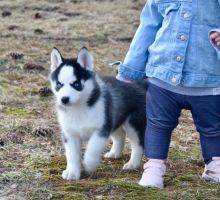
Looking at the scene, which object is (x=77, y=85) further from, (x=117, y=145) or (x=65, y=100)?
(x=117, y=145)

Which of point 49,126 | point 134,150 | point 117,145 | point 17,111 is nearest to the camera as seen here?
point 134,150

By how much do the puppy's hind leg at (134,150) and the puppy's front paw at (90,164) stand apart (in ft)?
1.15

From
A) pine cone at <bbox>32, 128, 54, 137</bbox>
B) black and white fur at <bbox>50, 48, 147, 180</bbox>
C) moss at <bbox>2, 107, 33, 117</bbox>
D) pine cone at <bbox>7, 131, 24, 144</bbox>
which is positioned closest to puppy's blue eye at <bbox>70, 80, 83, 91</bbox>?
black and white fur at <bbox>50, 48, 147, 180</bbox>

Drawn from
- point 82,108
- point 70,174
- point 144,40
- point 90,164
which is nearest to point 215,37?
point 144,40

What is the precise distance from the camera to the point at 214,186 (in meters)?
4.38

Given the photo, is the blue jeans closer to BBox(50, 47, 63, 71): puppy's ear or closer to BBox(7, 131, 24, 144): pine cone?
BBox(50, 47, 63, 71): puppy's ear

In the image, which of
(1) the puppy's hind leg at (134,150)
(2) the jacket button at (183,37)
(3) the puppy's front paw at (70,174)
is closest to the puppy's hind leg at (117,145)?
(1) the puppy's hind leg at (134,150)

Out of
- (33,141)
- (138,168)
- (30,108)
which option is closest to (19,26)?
(30,108)

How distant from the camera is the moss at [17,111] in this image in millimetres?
6301

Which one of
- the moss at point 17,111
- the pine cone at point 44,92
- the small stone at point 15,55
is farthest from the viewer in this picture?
the small stone at point 15,55

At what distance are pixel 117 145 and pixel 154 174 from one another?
806 millimetres

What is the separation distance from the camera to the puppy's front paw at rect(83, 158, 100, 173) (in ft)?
15.1

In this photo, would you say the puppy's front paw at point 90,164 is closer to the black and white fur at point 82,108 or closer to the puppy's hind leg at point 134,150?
the black and white fur at point 82,108

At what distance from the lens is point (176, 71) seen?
4.29 metres
